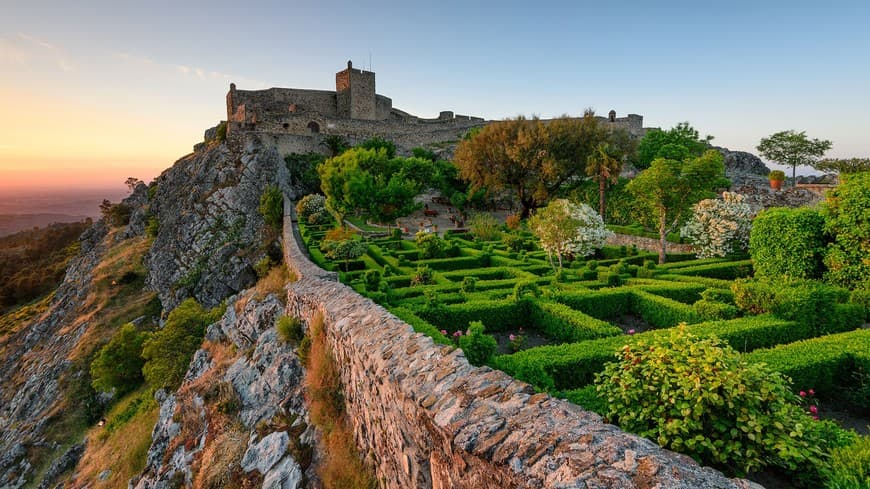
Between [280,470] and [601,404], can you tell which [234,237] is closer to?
[280,470]

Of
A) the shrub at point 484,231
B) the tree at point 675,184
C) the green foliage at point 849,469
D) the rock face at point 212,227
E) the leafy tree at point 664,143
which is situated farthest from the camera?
the leafy tree at point 664,143

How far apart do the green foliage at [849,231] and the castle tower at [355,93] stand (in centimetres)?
5196

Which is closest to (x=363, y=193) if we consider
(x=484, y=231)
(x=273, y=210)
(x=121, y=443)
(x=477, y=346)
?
(x=484, y=231)

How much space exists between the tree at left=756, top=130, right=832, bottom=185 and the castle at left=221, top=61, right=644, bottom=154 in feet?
59.7

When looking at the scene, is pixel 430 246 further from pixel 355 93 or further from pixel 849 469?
pixel 355 93

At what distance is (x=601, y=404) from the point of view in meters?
6.29

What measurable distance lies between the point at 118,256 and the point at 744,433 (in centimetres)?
5214

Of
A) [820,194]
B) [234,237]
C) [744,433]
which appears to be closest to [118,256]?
[234,237]

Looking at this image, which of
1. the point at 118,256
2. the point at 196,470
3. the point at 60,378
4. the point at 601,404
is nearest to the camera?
the point at 601,404

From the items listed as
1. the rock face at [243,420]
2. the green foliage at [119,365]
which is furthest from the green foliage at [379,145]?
the rock face at [243,420]

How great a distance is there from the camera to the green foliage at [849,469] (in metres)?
3.43

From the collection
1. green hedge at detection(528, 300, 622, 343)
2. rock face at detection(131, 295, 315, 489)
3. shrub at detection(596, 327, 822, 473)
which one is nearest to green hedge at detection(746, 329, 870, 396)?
green hedge at detection(528, 300, 622, 343)

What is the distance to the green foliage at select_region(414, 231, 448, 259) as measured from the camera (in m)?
20.7

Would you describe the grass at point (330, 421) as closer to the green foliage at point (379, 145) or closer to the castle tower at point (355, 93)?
the green foliage at point (379, 145)
